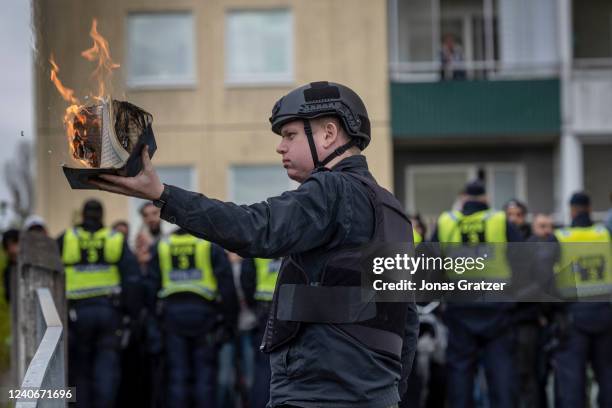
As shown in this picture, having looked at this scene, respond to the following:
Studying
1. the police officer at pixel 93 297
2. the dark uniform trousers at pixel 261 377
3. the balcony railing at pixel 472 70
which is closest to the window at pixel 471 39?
the balcony railing at pixel 472 70

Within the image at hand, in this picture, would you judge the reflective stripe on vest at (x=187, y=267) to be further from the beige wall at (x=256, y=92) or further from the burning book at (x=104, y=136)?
the beige wall at (x=256, y=92)

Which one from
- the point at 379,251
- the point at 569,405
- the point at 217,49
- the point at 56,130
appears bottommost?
the point at 569,405

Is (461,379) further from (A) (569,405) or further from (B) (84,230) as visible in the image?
(B) (84,230)

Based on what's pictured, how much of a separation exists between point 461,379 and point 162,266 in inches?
114

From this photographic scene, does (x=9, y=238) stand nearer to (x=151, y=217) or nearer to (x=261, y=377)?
(x=151, y=217)

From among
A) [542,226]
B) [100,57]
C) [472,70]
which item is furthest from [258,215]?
[472,70]

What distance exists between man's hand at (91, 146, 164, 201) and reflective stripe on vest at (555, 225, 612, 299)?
5785 millimetres

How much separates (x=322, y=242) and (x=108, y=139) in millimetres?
846

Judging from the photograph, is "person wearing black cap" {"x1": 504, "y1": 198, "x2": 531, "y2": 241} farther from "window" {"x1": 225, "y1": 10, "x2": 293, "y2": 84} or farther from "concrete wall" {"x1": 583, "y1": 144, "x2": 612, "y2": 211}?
"concrete wall" {"x1": 583, "y1": 144, "x2": 612, "y2": 211}

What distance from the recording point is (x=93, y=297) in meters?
10.0

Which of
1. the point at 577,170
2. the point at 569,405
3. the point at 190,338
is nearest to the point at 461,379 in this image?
the point at 569,405

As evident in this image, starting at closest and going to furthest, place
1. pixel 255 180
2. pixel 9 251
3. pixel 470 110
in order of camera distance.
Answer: pixel 9 251
pixel 470 110
pixel 255 180

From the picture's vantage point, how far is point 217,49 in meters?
21.5

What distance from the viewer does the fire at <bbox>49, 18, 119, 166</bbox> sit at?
12.2 feet
